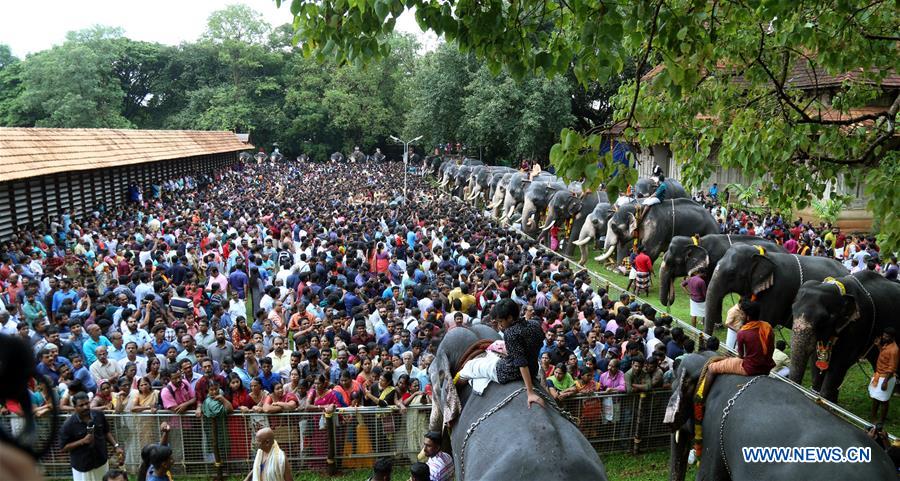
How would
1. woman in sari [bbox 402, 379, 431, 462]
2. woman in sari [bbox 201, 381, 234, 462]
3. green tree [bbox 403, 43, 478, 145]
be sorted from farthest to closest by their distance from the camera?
green tree [bbox 403, 43, 478, 145] < woman in sari [bbox 402, 379, 431, 462] < woman in sari [bbox 201, 381, 234, 462]

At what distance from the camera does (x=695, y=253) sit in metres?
11.6

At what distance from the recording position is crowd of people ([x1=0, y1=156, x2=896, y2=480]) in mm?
6688

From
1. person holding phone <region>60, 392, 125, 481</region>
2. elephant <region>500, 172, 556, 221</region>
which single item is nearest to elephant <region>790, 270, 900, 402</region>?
person holding phone <region>60, 392, 125, 481</region>

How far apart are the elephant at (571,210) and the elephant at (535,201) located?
29.4 inches

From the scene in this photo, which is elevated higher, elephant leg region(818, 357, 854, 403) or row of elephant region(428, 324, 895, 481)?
row of elephant region(428, 324, 895, 481)

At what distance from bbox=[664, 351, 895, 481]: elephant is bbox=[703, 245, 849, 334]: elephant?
4121 millimetres

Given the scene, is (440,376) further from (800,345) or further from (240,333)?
(800,345)

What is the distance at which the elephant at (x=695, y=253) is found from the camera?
37.6 feet

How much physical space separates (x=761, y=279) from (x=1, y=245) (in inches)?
547

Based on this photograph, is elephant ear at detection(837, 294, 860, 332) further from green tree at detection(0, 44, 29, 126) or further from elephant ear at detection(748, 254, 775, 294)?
green tree at detection(0, 44, 29, 126)

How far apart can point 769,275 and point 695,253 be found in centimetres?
202

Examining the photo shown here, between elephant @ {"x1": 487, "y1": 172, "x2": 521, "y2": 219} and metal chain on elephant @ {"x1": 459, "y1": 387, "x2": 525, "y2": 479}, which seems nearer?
metal chain on elephant @ {"x1": 459, "y1": 387, "x2": 525, "y2": 479}

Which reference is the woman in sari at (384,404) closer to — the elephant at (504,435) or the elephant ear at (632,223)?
the elephant at (504,435)

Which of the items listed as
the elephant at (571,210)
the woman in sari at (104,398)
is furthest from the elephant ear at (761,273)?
the woman in sari at (104,398)
